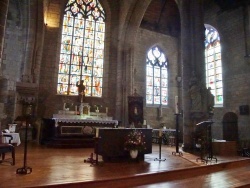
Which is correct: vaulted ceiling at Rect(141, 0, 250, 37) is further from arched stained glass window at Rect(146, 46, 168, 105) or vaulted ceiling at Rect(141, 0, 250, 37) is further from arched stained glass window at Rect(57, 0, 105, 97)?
arched stained glass window at Rect(57, 0, 105, 97)

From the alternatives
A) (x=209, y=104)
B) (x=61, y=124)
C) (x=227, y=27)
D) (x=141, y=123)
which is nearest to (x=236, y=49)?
(x=227, y=27)

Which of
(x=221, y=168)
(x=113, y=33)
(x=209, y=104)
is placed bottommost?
(x=221, y=168)

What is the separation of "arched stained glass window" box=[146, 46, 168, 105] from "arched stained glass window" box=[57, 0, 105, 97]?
11.5 feet

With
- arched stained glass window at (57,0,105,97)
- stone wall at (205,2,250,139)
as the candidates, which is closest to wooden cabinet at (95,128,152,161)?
arched stained glass window at (57,0,105,97)

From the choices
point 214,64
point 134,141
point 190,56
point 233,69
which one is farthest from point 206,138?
point 214,64

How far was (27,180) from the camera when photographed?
325cm

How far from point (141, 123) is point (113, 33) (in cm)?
583

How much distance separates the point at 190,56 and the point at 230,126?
555 centimetres

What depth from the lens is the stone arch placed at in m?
11.3

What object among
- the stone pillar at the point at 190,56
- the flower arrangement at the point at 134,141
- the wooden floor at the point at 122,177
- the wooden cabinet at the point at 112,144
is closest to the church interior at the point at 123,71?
the stone pillar at the point at 190,56

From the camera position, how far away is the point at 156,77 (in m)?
14.8

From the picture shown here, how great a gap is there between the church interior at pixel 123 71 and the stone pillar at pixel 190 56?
0.04 metres

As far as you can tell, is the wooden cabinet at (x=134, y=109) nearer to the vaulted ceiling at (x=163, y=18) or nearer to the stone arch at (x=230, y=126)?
the stone arch at (x=230, y=126)

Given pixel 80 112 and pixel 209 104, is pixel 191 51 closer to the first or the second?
pixel 209 104
